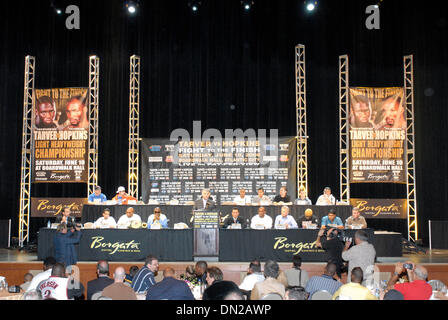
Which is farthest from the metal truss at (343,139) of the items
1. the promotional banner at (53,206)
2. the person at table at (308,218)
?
the promotional banner at (53,206)

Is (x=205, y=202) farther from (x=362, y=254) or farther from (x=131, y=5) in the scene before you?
(x=131, y=5)

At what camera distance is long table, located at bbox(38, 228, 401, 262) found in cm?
1089

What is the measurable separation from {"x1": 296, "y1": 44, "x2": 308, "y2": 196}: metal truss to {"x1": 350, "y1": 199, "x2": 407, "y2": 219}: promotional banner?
1.99 meters

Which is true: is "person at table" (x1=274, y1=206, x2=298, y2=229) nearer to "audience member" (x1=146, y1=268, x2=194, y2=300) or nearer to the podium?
the podium

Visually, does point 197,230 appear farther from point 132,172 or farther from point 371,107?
point 371,107

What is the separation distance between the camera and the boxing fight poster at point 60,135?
16062 millimetres

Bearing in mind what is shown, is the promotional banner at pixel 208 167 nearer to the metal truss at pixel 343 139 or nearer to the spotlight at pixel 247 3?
the metal truss at pixel 343 139

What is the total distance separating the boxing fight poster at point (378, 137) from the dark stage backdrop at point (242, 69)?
1.18 metres

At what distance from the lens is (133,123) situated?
16.1m

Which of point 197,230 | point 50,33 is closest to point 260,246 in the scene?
point 197,230

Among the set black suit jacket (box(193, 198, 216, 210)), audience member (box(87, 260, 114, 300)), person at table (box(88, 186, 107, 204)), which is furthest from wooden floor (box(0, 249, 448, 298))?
audience member (box(87, 260, 114, 300))

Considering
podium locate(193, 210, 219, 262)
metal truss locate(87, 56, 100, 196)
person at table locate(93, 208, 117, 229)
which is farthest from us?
metal truss locate(87, 56, 100, 196)

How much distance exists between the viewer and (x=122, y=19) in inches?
682

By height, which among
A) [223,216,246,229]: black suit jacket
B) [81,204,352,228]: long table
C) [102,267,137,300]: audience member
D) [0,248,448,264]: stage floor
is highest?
[81,204,352,228]: long table
